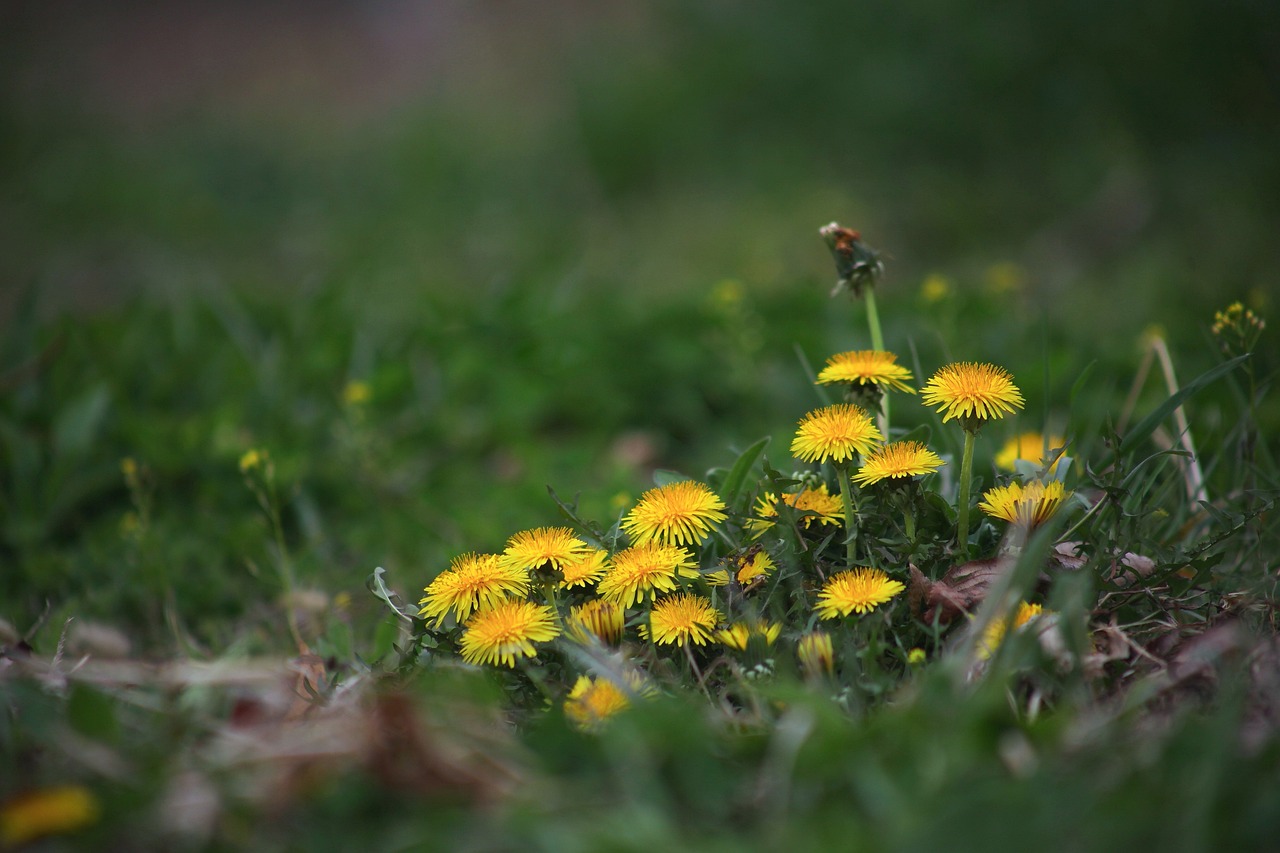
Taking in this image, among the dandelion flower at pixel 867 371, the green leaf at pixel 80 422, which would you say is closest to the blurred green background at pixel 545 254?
the green leaf at pixel 80 422

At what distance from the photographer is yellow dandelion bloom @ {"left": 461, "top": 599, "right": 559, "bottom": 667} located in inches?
42.9

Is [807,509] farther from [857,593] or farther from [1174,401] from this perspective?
[1174,401]

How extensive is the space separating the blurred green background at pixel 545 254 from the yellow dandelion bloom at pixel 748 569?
1.48ft

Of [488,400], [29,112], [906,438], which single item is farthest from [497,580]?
[29,112]

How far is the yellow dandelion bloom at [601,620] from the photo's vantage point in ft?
3.76

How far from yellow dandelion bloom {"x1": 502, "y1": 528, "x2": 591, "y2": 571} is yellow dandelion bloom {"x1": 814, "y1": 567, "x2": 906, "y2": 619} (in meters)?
0.30

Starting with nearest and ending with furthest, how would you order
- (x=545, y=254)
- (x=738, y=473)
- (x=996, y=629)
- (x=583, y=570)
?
(x=996, y=629)
(x=583, y=570)
(x=738, y=473)
(x=545, y=254)

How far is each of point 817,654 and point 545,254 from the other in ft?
11.6

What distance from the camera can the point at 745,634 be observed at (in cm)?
113

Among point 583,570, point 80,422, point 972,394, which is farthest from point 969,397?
point 80,422

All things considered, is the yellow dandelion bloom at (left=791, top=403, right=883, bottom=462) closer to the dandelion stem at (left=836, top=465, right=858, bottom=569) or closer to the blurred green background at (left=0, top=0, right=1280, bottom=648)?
the dandelion stem at (left=836, top=465, right=858, bottom=569)

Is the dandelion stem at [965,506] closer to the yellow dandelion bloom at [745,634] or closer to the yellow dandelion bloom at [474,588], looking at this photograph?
the yellow dandelion bloom at [745,634]

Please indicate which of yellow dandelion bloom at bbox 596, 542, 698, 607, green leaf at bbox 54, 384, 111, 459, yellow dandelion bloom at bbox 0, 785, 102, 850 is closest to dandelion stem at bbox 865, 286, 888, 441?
yellow dandelion bloom at bbox 596, 542, 698, 607

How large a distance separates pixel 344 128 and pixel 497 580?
22.2 feet
